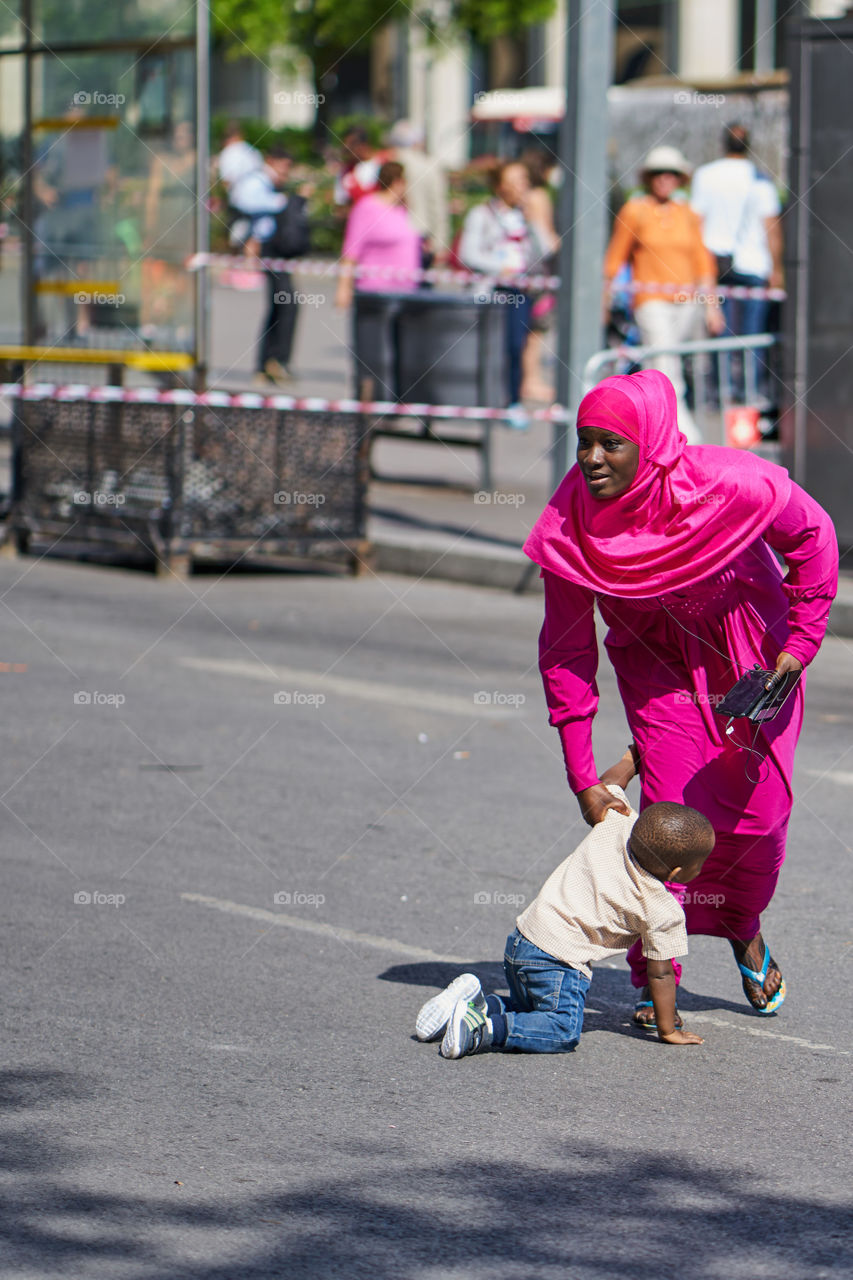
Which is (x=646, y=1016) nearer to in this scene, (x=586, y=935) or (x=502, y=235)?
(x=586, y=935)

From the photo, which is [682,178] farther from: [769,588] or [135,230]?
[769,588]

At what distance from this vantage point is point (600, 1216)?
361 cm

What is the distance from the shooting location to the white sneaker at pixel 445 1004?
4508 millimetres

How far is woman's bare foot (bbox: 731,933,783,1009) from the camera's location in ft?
15.6

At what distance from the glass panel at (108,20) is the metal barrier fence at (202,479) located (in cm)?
350

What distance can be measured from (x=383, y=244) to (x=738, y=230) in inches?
120

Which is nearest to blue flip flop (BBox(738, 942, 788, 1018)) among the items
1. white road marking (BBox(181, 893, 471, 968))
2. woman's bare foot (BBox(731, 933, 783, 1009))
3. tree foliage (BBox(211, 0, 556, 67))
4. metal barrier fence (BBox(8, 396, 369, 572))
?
woman's bare foot (BBox(731, 933, 783, 1009))

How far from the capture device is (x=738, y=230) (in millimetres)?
15727

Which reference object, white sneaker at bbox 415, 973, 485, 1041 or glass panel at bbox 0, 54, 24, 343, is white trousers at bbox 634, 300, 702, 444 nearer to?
glass panel at bbox 0, 54, 24, 343

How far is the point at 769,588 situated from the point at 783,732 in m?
0.32

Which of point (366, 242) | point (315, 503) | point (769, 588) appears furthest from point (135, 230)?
point (769, 588)

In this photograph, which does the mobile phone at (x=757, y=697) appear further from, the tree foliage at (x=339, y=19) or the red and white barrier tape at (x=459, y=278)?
the tree foliage at (x=339, y=19)

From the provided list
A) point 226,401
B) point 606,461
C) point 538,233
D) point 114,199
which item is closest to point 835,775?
point 606,461

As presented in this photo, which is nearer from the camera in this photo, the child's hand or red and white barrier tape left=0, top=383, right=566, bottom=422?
the child's hand
